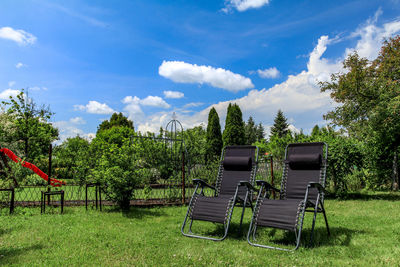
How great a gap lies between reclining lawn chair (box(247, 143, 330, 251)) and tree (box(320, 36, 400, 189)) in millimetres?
5521

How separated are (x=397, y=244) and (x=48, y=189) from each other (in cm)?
638

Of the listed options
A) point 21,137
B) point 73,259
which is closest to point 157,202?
point 73,259

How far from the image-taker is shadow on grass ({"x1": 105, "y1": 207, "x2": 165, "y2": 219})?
563 centimetres

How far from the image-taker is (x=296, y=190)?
179 inches

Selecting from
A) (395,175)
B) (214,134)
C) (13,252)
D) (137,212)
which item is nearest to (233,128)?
(214,134)

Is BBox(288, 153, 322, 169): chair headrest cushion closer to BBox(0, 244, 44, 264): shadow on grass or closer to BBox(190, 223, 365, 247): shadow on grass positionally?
BBox(190, 223, 365, 247): shadow on grass

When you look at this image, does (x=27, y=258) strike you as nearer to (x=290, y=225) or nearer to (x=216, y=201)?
(x=216, y=201)

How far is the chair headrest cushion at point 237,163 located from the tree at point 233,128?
18740 mm

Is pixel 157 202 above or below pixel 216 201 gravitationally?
below

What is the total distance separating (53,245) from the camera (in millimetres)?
3654

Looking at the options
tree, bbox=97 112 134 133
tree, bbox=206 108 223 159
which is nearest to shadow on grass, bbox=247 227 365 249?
tree, bbox=206 108 223 159

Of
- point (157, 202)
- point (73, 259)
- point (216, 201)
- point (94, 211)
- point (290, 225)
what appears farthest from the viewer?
point (157, 202)

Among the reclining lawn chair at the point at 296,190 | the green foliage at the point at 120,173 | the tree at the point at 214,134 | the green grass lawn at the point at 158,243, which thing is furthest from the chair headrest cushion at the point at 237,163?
the tree at the point at 214,134

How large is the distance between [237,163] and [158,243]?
2041 millimetres
